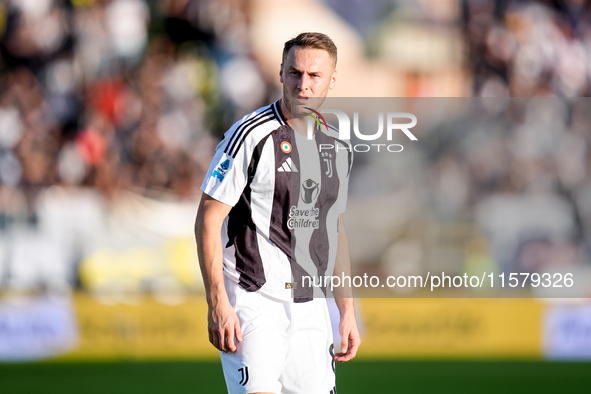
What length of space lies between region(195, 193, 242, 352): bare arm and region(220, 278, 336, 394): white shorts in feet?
0.40

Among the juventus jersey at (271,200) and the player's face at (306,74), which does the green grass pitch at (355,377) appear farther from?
the player's face at (306,74)

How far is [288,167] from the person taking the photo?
3336 mm

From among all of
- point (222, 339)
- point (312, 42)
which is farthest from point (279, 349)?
point (312, 42)

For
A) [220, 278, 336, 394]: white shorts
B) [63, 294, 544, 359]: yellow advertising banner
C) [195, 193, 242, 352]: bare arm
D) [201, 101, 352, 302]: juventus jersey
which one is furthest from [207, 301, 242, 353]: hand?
[63, 294, 544, 359]: yellow advertising banner

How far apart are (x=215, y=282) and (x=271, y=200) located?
45cm

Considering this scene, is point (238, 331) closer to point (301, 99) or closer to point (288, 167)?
point (288, 167)

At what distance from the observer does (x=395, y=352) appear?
349 inches

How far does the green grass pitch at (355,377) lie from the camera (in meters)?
7.68

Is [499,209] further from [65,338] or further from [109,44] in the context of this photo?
[109,44]

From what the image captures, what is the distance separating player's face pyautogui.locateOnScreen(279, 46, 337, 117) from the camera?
321 cm

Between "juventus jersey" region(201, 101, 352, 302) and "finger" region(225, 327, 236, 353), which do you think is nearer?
"finger" region(225, 327, 236, 353)

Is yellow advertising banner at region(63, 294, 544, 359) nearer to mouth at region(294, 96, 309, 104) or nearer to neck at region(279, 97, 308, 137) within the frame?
neck at region(279, 97, 308, 137)

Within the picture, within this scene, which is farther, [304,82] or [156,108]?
[156,108]

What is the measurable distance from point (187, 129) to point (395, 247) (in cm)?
343
